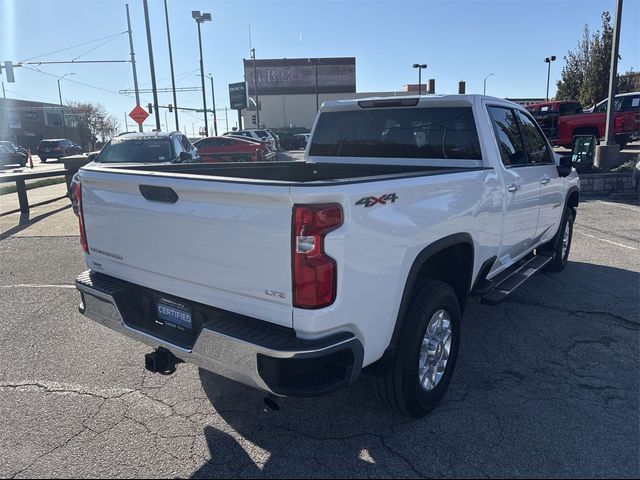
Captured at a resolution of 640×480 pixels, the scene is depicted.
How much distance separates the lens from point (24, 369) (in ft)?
13.0

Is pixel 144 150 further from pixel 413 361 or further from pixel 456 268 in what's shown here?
pixel 413 361

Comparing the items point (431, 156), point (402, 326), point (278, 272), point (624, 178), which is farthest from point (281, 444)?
point (624, 178)

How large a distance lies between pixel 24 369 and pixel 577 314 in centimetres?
503

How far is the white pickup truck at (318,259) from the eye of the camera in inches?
92.6

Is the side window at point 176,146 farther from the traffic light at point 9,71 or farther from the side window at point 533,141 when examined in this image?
the traffic light at point 9,71

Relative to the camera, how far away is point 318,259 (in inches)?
91.2

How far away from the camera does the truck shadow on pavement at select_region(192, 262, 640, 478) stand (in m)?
2.76

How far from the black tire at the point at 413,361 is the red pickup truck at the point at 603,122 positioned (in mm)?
18683

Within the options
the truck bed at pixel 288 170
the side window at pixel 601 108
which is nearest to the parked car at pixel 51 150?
the side window at pixel 601 108

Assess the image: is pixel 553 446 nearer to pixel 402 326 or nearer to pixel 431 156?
pixel 402 326

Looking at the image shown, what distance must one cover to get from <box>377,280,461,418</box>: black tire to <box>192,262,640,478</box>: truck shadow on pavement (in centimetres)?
12

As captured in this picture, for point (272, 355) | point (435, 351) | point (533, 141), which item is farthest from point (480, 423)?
point (533, 141)

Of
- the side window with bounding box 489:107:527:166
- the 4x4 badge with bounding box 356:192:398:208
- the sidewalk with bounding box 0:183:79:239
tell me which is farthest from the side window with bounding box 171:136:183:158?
the 4x4 badge with bounding box 356:192:398:208

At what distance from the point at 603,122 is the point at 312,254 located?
20.1 meters
